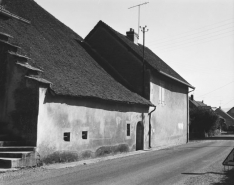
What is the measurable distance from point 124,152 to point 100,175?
814 centimetres

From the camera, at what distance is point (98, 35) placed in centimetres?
2320

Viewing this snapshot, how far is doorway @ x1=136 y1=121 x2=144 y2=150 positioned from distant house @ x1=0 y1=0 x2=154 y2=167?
95cm

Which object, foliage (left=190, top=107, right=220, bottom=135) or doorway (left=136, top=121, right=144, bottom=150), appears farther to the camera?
foliage (left=190, top=107, right=220, bottom=135)

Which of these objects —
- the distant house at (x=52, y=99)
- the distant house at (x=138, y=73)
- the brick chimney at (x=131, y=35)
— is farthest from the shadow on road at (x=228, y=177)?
the brick chimney at (x=131, y=35)

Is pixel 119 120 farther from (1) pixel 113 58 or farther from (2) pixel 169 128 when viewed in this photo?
(2) pixel 169 128

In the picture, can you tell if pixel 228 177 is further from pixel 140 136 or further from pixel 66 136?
pixel 140 136

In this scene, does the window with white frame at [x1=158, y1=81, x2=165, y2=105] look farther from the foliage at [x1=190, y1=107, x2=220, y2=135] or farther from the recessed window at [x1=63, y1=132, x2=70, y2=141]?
the foliage at [x1=190, y1=107, x2=220, y2=135]

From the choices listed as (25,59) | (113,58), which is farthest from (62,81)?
(113,58)

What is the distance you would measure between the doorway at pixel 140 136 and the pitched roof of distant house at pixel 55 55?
1.69 m

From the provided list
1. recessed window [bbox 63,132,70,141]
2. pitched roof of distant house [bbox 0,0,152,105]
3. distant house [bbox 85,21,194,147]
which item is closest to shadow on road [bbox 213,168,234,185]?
recessed window [bbox 63,132,70,141]

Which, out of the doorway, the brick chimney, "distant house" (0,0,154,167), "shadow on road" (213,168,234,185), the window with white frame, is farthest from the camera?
the brick chimney

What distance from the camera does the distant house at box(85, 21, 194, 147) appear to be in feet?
69.6

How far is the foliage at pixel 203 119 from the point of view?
3753cm

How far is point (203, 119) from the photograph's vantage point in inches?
1489
